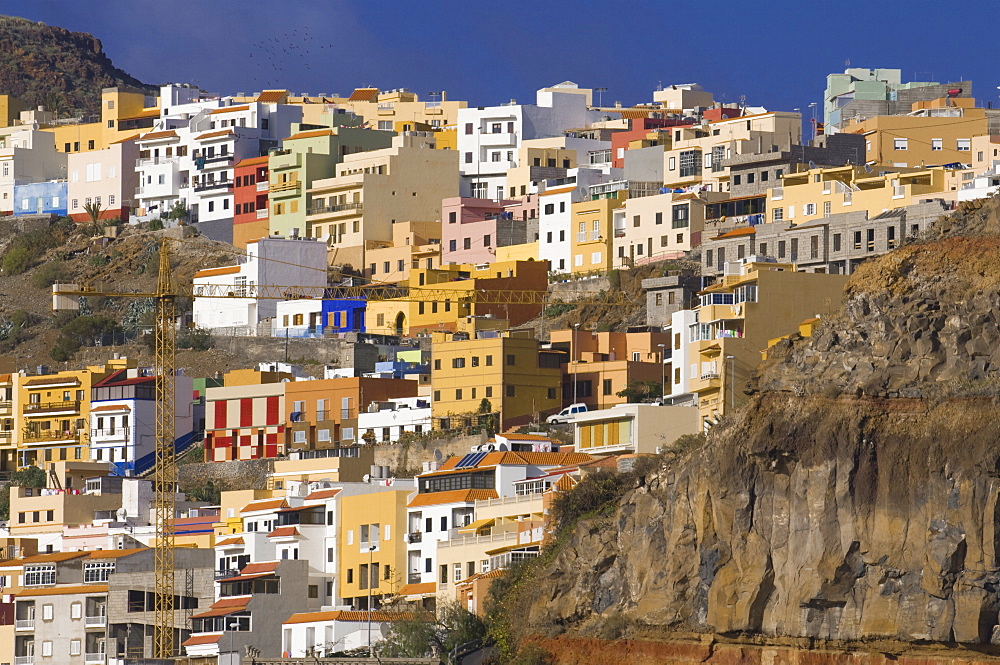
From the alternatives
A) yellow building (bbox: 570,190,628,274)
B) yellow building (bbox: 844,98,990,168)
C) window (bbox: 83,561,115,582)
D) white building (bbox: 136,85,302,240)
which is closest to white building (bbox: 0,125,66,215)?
white building (bbox: 136,85,302,240)

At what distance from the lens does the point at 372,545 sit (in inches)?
3157

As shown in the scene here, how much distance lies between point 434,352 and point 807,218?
1729 centimetres

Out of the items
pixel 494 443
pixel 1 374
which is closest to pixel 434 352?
pixel 494 443

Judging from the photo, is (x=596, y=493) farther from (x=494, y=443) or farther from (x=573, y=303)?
(x=573, y=303)

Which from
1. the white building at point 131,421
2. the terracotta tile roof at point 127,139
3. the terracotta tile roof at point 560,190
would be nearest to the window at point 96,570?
the white building at point 131,421

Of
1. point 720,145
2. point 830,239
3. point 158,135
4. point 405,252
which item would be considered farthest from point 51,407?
point 830,239

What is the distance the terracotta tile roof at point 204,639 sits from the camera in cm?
7944

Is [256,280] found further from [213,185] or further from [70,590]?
[70,590]

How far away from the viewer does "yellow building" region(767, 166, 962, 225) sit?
3944 inches

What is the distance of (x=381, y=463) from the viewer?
323 feet

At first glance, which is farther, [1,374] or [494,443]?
[1,374]

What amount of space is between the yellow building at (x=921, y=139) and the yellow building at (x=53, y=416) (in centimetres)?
3976

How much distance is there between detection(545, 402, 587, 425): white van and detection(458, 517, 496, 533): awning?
12776mm

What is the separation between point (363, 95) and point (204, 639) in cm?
8745
